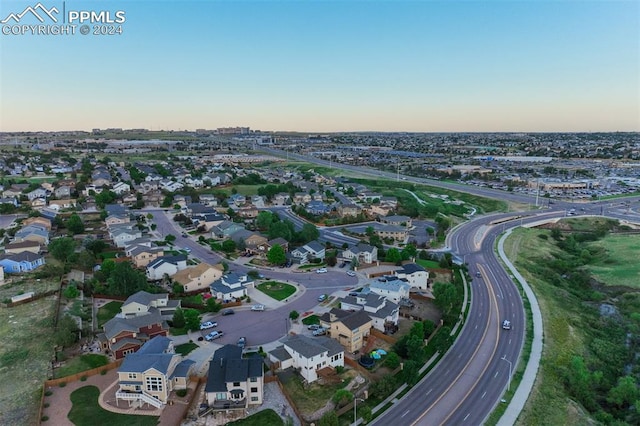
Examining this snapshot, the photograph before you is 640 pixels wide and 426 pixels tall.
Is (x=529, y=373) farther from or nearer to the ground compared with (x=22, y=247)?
nearer to the ground

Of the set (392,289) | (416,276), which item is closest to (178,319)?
(392,289)

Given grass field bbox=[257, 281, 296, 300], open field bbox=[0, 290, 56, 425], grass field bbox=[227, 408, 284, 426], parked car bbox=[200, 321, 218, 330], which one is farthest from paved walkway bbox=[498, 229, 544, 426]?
open field bbox=[0, 290, 56, 425]

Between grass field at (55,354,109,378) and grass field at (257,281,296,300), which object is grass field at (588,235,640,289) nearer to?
grass field at (257,281,296,300)

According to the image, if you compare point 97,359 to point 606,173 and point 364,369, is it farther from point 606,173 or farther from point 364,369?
point 606,173

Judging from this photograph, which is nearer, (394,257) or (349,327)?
(349,327)

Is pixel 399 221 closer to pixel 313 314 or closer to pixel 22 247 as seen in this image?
pixel 313 314

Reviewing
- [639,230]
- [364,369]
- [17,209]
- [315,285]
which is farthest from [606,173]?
[17,209]

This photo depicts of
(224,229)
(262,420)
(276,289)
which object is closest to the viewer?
(262,420)
